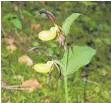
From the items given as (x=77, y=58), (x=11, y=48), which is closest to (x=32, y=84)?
(x=11, y=48)

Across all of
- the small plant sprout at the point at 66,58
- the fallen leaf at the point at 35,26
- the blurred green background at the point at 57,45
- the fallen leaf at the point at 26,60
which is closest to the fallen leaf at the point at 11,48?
the blurred green background at the point at 57,45

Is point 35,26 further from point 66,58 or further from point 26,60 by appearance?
point 66,58

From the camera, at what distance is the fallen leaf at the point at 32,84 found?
8.25 feet

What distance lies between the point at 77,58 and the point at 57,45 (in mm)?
1205

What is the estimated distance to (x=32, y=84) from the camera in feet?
Answer: 8.36

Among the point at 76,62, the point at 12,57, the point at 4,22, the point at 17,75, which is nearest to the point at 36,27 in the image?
the point at 4,22

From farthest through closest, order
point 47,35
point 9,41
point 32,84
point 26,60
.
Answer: point 9,41
point 26,60
point 32,84
point 47,35

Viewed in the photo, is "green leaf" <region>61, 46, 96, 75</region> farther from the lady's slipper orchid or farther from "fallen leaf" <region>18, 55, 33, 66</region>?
"fallen leaf" <region>18, 55, 33, 66</region>

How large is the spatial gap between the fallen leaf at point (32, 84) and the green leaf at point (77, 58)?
0.59 meters

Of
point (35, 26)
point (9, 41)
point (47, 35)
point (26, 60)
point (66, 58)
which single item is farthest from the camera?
point (35, 26)

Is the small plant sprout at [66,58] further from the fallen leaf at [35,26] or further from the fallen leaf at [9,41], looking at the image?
the fallen leaf at [35,26]

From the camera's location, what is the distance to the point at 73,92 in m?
2.57

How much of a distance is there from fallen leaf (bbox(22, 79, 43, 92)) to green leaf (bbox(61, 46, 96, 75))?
591 mm

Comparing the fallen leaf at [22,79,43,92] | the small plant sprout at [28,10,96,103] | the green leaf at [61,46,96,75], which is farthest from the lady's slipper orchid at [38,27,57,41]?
the fallen leaf at [22,79,43,92]
